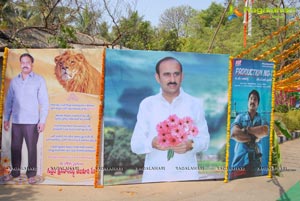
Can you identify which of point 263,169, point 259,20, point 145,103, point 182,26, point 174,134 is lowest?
point 263,169

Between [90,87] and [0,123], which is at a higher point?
[90,87]

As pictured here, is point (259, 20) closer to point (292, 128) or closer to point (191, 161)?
point (292, 128)

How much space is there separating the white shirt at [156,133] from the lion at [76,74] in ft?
2.93

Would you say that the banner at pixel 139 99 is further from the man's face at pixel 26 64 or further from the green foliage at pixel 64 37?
the green foliage at pixel 64 37

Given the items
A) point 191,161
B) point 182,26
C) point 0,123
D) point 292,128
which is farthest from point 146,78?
point 182,26

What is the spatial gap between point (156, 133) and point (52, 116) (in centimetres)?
176

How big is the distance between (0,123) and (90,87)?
1.64m

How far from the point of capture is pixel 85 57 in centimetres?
603

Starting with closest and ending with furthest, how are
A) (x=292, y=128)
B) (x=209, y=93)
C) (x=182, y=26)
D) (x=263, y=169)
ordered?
(x=209, y=93) → (x=263, y=169) → (x=292, y=128) → (x=182, y=26)

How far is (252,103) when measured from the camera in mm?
6793

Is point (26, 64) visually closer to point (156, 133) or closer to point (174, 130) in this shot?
point (156, 133)

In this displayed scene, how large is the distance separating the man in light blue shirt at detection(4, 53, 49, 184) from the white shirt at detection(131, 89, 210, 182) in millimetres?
1604

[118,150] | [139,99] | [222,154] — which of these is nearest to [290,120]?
[222,154]

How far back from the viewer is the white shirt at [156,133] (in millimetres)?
6156
